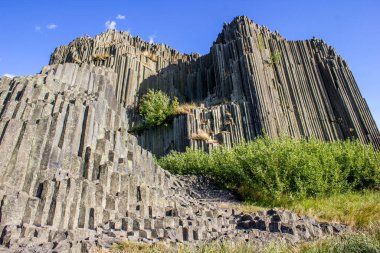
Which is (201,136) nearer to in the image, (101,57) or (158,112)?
(158,112)

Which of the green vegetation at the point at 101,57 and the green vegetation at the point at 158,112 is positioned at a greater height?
the green vegetation at the point at 101,57

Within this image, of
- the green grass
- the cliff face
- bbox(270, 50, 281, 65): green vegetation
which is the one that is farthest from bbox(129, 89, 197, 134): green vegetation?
the green grass

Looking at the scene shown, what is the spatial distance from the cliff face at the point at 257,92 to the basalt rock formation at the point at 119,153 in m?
0.08

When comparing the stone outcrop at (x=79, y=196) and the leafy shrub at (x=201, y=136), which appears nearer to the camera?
the stone outcrop at (x=79, y=196)

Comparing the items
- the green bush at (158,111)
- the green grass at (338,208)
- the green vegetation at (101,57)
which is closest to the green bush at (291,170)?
the green grass at (338,208)

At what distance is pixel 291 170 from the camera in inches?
408

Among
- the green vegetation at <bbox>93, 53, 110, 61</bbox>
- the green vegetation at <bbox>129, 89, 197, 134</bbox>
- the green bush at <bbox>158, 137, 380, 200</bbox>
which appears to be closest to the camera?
the green bush at <bbox>158, 137, 380, 200</bbox>

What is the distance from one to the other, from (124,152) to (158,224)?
3296 mm

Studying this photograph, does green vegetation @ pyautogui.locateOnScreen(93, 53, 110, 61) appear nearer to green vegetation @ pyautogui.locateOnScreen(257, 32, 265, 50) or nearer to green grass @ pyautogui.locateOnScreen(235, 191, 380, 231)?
green vegetation @ pyautogui.locateOnScreen(257, 32, 265, 50)

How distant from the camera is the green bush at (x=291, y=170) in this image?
33.3ft

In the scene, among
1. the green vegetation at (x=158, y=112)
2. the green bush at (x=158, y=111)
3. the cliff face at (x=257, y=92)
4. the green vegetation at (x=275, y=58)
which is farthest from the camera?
the green vegetation at (x=275, y=58)

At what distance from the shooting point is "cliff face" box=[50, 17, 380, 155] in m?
19.2

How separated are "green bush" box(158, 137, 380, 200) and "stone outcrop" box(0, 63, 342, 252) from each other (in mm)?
2690

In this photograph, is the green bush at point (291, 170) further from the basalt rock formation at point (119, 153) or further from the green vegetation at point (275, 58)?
the green vegetation at point (275, 58)
